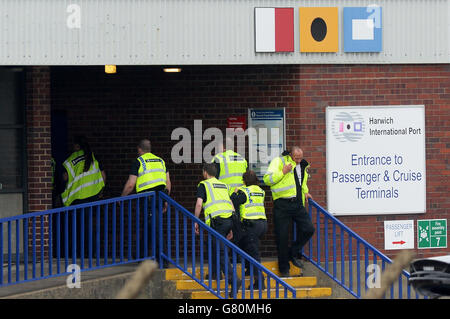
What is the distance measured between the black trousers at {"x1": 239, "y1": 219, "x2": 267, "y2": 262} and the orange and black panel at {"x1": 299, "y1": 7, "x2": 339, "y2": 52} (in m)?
2.42

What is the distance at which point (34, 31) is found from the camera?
11992 millimetres

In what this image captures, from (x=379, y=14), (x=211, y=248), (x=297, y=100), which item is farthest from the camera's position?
(x=297, y=100)

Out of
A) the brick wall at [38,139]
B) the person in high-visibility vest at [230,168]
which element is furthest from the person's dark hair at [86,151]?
the person in high-visibility vest at [230,168]

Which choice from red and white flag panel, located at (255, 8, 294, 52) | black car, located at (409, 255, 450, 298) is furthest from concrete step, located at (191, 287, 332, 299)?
red and white flag panel, located at (255, 8, 294, 52)

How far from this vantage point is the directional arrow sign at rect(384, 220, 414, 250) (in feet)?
44.9

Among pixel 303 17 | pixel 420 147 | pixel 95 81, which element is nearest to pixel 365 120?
pixel 420 147

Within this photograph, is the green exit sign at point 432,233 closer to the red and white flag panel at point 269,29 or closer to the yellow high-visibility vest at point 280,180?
the yellow high-visibility vest at point 280,180

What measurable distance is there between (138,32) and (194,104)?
2338 mm

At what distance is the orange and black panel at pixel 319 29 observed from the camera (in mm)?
12570

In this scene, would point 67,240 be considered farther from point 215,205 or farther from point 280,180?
point 280,180

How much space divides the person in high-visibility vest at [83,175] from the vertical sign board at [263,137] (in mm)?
2361

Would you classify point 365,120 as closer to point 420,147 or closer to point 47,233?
point 420,147

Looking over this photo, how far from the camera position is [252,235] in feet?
40.5

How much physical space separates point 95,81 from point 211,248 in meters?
3.85
